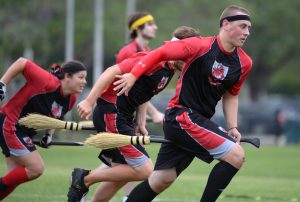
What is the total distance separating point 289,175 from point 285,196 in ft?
20.2

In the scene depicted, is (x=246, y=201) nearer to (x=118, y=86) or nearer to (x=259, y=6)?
(x=118, y=86)

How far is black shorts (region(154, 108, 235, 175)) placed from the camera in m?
8.59

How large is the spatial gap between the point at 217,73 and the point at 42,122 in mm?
2127

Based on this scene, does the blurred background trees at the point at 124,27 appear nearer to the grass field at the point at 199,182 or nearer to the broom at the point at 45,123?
the grass field at the point at 199,182

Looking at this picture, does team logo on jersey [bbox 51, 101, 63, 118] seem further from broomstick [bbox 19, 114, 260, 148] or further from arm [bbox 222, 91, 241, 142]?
arm [bbox 222, 91, 241, 142]

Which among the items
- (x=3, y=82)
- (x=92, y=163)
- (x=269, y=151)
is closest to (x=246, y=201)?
(x=3, y=82)

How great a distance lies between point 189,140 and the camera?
8719 mm

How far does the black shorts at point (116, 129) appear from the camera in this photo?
31.8 feet

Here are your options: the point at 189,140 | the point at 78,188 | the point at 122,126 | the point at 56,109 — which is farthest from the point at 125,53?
the point at 189,140

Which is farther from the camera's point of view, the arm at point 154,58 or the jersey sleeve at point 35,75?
the jersey sleeve at point 35,75

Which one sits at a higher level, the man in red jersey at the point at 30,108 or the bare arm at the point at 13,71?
the bare arm at the point at 13,71

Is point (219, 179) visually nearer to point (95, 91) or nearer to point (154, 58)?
Result: point (154, 58)

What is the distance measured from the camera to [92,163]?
21.1 metres

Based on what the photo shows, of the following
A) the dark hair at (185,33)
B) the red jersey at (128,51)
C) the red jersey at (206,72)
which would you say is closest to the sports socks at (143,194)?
the red jersey at (206,72)
